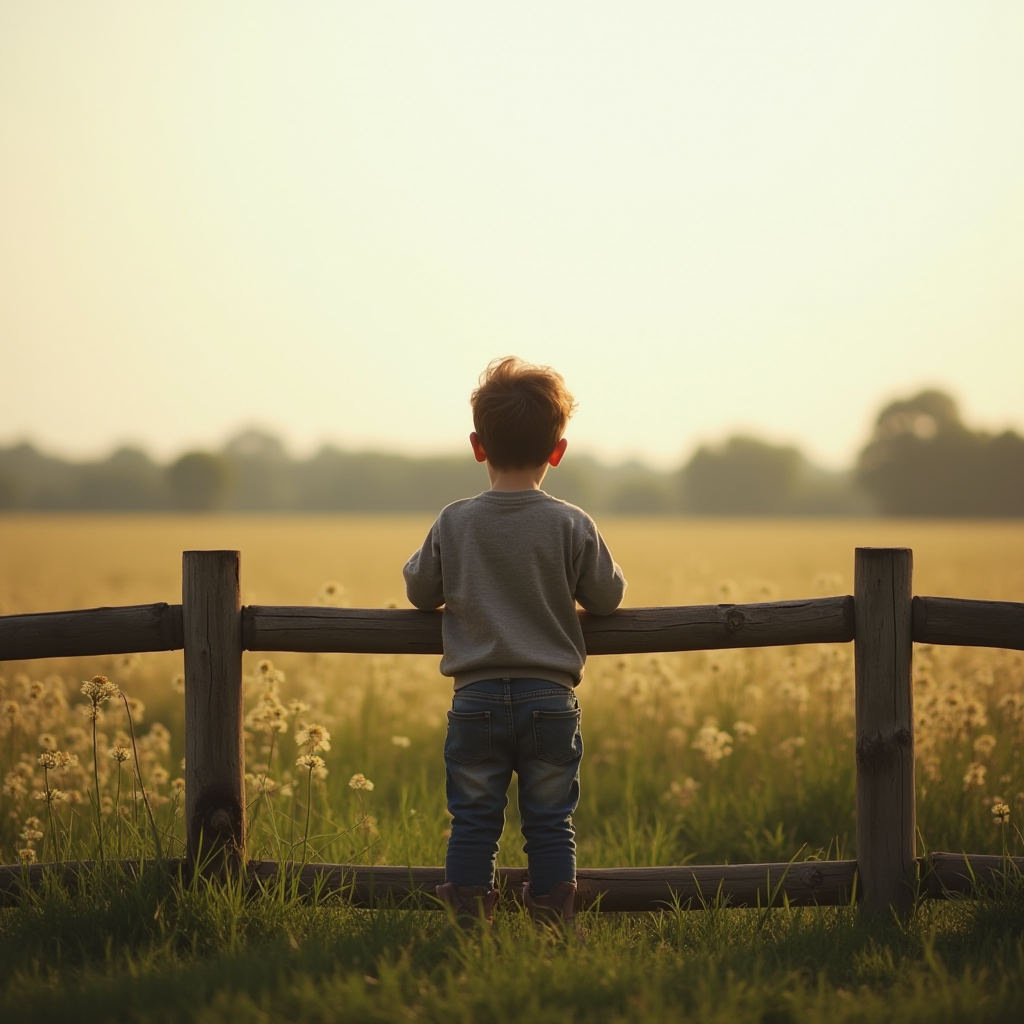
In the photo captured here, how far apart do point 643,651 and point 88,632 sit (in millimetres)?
1953

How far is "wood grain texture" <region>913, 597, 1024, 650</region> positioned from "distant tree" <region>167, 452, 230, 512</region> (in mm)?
98765

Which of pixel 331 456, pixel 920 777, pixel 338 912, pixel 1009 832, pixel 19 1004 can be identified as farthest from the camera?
pixel 331 456

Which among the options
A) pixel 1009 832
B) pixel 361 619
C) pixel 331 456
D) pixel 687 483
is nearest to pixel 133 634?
pixel 361 619

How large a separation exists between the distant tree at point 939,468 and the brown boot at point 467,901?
70.5 meters

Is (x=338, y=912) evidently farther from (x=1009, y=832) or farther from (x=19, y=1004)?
(x=1009, y=832)

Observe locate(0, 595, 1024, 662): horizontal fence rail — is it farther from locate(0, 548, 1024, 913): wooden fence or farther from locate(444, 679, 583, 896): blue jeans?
locate(444, 679, 583, 896): blue jeans

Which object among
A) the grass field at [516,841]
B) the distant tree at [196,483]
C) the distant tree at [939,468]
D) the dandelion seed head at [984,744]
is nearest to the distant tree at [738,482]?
the distant tree at [939,468]

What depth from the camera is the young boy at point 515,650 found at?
331 cm

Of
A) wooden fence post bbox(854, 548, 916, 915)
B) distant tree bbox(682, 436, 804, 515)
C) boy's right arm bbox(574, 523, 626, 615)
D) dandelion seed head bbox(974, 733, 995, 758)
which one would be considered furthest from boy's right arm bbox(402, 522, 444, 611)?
distant tree bbox(682, 436, 804, 515)

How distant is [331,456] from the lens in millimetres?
98062

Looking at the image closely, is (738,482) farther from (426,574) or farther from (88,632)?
(88,632)

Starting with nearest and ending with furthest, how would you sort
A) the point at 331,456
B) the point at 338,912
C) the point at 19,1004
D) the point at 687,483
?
the point at 19,1004 < the point at 338,912 < the point at 687,483 < the point at 331,456

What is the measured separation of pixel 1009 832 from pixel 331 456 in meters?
95.4

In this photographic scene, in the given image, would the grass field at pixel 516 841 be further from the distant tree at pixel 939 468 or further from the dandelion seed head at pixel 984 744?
the distant tree at pixel 939 468
